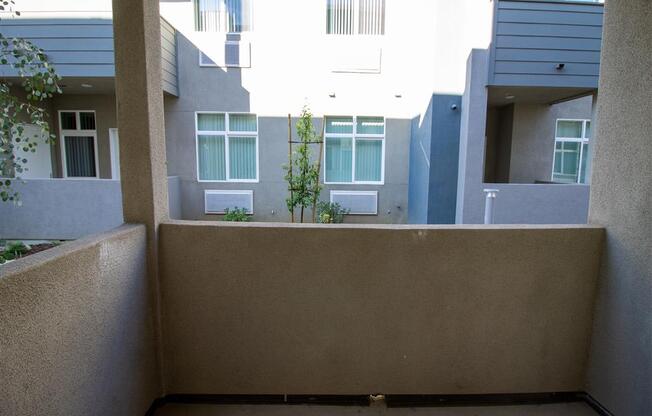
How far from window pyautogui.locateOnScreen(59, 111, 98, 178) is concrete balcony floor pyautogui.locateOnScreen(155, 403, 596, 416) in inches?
329

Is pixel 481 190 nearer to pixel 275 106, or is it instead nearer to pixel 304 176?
pixel 304 176

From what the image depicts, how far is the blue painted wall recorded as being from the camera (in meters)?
7.07

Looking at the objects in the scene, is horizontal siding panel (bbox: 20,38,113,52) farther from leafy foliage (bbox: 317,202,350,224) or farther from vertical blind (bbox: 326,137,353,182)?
leafy foliage (bbox: 317,202,350,224)

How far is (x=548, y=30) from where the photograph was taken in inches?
254

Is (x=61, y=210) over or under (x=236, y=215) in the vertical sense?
over

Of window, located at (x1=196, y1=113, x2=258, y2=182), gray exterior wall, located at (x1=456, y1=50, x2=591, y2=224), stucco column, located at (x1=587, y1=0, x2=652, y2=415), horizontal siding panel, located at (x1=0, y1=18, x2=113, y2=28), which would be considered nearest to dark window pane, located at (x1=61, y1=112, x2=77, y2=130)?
horizontal siding panel, located at (x1=0, y1=18, x2=113, y2=28)

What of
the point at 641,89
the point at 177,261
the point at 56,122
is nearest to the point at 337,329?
the point at 177,261

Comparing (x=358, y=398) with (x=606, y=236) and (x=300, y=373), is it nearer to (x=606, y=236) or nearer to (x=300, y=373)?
(x=300, y=373)

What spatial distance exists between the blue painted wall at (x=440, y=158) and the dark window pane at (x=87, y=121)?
7.98m

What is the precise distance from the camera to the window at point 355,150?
8461mm

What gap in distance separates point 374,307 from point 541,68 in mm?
6618

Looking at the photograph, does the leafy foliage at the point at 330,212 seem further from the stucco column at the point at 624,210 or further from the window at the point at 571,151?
the stucco column at the point at 624,210

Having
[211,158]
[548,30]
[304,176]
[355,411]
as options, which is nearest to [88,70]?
[211,158]

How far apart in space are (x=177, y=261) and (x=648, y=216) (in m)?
2.70
